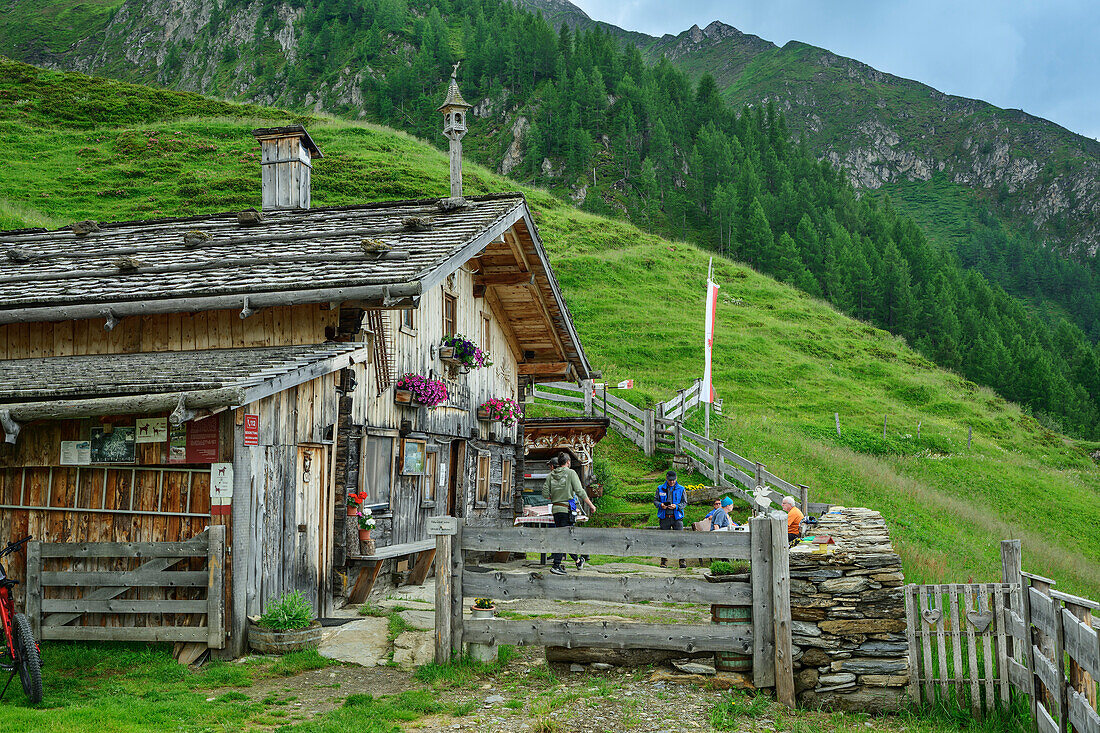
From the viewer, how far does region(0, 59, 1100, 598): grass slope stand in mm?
22875

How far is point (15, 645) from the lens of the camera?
669 centimetres

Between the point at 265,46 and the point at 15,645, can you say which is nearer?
the point at 15,645

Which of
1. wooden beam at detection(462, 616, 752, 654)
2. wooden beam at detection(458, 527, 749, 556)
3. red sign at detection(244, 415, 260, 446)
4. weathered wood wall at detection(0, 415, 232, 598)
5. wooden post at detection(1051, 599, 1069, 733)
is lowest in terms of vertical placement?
wooden beam at detection(462, 616, 752, 654)

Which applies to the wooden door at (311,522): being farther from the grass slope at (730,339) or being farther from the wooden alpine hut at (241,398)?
the grass slope at (730,339)

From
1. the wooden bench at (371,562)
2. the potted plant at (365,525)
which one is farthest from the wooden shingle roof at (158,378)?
the wooden bench at (371,562)

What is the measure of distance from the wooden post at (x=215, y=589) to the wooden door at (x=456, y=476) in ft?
23.2

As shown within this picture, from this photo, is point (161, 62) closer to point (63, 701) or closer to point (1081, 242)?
point (63, 701)

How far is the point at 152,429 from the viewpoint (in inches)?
332

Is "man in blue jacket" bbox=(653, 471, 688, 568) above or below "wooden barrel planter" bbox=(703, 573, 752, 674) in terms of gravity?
above

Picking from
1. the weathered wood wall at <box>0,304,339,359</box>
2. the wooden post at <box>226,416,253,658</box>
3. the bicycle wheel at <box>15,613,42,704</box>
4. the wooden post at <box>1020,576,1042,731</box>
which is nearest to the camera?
the wooden post at <box>1020,576,1042,731</box>

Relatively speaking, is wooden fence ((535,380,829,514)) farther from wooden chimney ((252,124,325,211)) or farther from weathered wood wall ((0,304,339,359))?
wooden chimney ((252,124,325,211))

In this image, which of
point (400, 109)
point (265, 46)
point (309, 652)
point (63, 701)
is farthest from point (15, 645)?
point (265, 46)

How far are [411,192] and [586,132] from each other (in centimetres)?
5004

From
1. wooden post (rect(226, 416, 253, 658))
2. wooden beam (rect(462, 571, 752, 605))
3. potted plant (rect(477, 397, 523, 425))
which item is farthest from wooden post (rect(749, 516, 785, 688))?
potted plant (rect(477, 397, 523, 425))
